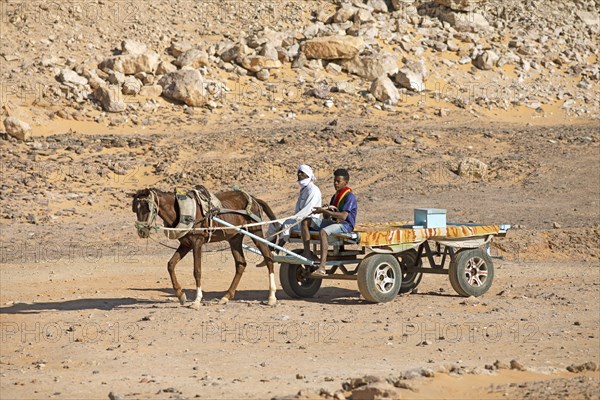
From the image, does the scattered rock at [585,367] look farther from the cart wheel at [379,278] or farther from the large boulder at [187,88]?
the large boulder at [187,88]

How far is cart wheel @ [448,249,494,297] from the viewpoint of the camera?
14.8 meters

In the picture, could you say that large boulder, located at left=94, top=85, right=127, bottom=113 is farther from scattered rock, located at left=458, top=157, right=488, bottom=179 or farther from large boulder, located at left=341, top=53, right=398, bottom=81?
scattered rock, located at left=458, top=157, right=488, bottom=179

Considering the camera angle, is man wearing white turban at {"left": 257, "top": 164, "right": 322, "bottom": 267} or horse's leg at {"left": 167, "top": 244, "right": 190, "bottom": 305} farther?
man wearing white turban at {"left": 257, "top": 164, "right": 322, "bottom": 267}

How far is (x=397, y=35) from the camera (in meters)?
37.4

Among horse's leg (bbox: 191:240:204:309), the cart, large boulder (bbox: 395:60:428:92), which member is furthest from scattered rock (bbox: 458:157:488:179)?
horse's leg (bbox: 191:240:204:309)

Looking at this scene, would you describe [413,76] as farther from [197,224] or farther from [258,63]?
[197,224]

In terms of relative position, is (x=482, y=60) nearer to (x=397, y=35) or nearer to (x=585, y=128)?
(x=397, y=35)

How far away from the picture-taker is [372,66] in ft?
114

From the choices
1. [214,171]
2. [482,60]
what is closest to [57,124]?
[214,171]

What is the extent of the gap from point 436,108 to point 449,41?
210 inches

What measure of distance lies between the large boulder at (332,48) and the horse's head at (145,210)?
71.6ft

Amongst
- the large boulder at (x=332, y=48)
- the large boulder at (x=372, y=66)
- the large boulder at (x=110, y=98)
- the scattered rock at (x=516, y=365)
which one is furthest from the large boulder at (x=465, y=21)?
the scattered rock at (x=516, y=365)

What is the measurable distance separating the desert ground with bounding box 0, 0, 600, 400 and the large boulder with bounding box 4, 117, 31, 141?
0.21 ft

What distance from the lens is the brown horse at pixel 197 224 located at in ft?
44.6
